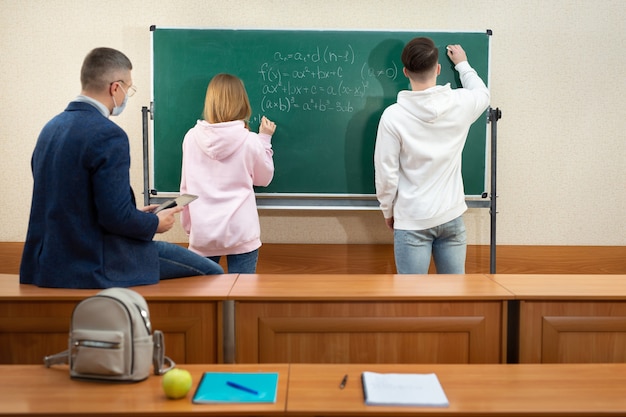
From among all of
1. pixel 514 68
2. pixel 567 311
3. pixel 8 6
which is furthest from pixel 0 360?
pixel 514 68

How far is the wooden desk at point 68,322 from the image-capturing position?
83.3 inches

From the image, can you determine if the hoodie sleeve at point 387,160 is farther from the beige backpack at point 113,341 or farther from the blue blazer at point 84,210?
the beige backpack at point 113,341

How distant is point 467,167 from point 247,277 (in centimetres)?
176

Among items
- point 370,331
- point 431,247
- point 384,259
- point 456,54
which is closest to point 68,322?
point 370,331

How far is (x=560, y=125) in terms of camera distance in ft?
12.5

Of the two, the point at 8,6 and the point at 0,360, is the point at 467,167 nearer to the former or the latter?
the point at 0,360

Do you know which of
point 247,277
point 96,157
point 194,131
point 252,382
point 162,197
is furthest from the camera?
point 162,197

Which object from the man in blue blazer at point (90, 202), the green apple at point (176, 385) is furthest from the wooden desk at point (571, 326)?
the man in blue blazer at point (90, 202)

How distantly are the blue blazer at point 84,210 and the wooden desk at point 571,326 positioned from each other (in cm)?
136

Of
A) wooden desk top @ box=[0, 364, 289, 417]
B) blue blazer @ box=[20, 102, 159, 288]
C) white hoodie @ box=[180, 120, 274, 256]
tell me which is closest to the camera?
wooden desk top @ box=[0, 364, 289, 417]

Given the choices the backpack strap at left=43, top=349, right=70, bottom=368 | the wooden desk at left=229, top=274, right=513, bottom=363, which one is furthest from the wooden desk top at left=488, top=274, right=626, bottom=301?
the backpack strap at left=43, top=349, right=70, bottom=368

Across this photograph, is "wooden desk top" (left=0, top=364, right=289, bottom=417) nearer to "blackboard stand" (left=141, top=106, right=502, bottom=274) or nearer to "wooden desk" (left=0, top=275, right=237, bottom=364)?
"wooden desk" (left=0, top=275, right=237, bottom=364)

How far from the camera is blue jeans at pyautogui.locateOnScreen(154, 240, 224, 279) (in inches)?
96.0

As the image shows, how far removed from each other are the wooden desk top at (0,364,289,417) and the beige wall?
7.21ft
